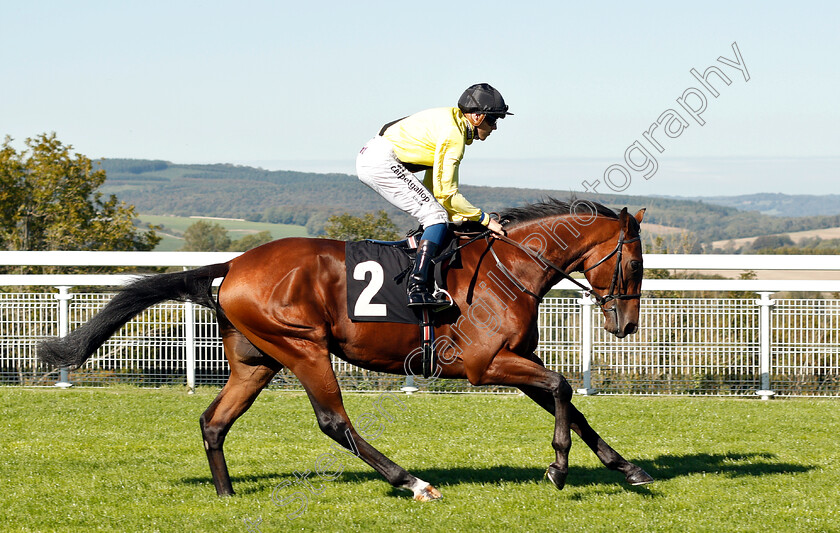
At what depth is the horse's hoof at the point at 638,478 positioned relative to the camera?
5074mm

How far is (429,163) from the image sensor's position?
496 centimetres

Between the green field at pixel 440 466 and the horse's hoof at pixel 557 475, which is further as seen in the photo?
the horse's hoof at pixel 557 475

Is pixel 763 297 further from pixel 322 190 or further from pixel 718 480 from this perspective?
pixel 322 190

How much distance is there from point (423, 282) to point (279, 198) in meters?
75.8

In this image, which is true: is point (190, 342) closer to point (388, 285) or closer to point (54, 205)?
point (388, 285)

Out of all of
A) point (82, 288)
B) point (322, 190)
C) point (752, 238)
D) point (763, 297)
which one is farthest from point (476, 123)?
point (322, 190)

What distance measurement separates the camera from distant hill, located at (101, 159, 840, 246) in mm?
56331

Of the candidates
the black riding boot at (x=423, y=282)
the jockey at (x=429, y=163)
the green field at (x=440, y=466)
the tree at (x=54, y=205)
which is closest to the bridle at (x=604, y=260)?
the jockey at (x=429, y=163)

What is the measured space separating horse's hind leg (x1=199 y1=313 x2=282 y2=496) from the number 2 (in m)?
0.70

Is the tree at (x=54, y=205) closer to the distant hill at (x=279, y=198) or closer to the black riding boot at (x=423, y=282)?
the black riding boot at (x=423, y=282)

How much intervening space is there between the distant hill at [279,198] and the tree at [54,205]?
27.4 meters

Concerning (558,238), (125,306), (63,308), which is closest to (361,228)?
(63,308)

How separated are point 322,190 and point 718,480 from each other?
239 feet

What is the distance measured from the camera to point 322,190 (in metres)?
77.0
